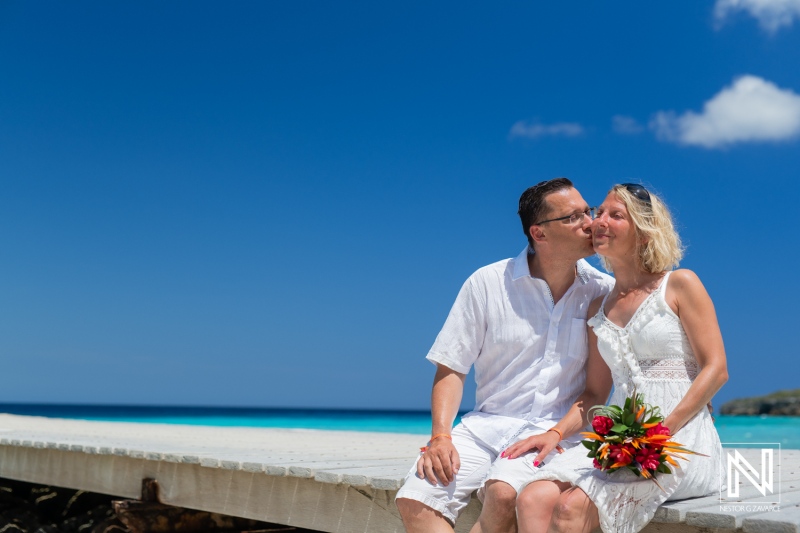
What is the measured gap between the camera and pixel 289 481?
4.88 metres

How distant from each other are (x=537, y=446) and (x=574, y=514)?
48 centimetres

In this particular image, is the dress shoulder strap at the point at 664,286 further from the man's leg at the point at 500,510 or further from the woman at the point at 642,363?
the man's leg at the point at 500,510

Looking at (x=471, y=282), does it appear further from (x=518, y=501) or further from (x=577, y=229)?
(x=518, y=501)

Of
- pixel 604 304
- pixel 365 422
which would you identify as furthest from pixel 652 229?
pixel 365 422

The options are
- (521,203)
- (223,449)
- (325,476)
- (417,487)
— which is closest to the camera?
(417,487)

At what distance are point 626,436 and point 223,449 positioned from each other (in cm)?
412

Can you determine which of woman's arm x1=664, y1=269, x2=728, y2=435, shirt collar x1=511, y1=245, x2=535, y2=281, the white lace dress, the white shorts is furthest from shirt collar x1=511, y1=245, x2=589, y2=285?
the white shorts

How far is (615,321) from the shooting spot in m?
3.54

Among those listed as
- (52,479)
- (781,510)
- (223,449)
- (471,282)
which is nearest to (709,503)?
(781,510)

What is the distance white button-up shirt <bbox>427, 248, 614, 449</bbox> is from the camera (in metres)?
3.73

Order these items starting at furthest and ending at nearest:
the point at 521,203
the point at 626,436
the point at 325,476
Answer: the point at 325,476 → the point at 521,203 → the point at 626,436

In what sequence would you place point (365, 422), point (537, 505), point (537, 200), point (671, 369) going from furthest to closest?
point (365, 422) < point (537, 200) < point (671, 369) < point (537, 505)

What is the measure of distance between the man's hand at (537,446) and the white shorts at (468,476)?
2cm

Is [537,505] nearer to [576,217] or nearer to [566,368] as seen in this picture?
[566,368]
